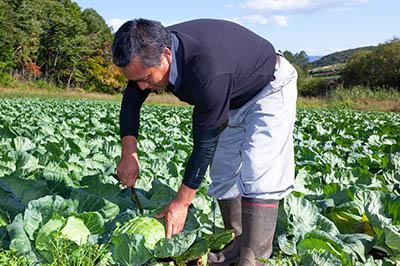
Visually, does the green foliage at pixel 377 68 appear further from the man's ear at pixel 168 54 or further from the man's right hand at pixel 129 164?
the man's ear at pixel 168 54

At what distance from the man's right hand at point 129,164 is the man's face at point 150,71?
0.74m

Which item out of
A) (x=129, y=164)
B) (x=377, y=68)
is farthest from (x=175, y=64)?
(x=377, y=68)

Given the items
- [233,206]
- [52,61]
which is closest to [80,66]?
[52,61]

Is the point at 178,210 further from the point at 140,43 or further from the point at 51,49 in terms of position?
the point at 51,49

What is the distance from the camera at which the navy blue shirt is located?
2529 mm

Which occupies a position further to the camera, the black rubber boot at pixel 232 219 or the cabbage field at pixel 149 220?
the black rubber boot at pixel 232 219

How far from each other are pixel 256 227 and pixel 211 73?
92cm

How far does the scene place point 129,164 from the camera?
3229 mm

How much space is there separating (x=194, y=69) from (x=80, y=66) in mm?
58852

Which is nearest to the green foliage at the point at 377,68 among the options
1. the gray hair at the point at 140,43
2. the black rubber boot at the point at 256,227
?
the black rubber boot at the point at 256,227

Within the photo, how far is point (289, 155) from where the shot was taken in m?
3.06

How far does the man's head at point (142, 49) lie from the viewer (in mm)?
2361

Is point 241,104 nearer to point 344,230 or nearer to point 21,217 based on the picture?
point 344,230

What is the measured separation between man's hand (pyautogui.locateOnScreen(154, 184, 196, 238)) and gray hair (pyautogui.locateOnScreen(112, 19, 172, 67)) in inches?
26.9
